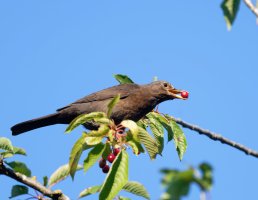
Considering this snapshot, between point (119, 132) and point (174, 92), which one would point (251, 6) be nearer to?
point (119, 132)

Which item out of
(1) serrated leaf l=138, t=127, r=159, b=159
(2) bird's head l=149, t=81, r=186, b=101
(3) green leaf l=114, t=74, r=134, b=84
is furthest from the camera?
(2) bird's head l=149, t=81, r=186, b=101

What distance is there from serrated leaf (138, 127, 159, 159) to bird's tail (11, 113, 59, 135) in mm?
3164

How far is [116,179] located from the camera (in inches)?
136

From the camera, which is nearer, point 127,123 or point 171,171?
point 171,171

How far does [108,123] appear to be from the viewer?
4152 millimetres

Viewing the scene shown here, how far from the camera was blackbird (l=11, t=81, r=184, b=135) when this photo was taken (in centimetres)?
733

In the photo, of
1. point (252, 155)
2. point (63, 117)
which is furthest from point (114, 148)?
point (63, 117)

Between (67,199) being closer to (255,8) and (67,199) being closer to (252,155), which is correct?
(252,155)

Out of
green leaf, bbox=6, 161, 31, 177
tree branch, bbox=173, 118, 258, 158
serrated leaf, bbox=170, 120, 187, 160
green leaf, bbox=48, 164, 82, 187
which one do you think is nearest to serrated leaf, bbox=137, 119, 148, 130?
serrated leaf, bbox=170, 120, 187, 160

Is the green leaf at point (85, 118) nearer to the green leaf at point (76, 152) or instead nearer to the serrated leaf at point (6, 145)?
the green leaf at point (76, 152)

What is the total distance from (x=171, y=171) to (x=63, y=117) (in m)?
6.55

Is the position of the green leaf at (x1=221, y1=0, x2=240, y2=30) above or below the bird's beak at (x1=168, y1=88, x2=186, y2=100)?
above

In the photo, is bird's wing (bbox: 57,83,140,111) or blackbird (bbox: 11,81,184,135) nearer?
blackbird (bbox: 11,81,184,135)

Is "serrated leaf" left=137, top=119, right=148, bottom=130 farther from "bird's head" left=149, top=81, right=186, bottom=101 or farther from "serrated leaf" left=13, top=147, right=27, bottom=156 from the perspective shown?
"serrated leaf" left=13, top=147, right=27, bottom=156
